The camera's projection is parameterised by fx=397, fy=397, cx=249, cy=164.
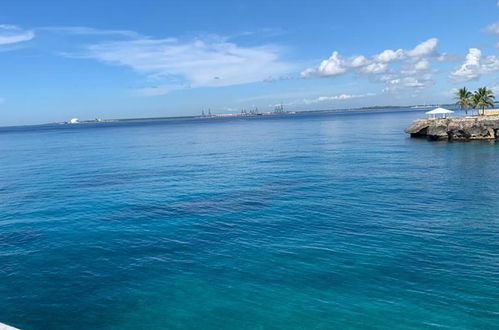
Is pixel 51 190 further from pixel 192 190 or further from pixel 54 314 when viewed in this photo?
pixel 54 314

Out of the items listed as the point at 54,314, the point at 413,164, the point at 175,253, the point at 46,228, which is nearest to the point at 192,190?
the point at 46,228

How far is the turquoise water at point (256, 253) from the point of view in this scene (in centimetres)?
2116

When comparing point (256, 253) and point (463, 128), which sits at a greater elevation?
point (463, 128)

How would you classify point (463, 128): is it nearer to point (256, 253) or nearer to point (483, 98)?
point (483, 98)

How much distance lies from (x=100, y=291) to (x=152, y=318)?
511 centimetres

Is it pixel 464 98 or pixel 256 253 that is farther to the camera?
pixel 464 98

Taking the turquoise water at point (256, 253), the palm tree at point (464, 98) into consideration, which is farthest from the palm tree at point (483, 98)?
the turquoise water at point (256, 253)

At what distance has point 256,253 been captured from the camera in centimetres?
2923

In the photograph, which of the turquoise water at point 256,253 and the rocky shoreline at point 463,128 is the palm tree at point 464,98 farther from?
the turquoise water at point 256,253

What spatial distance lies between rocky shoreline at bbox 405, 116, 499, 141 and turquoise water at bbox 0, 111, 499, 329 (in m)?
48.5

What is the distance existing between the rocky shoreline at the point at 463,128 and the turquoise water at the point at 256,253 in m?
48.5

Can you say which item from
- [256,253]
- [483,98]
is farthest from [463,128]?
[256,253]

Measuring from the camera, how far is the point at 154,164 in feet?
266

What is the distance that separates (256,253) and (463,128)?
3565 inches
